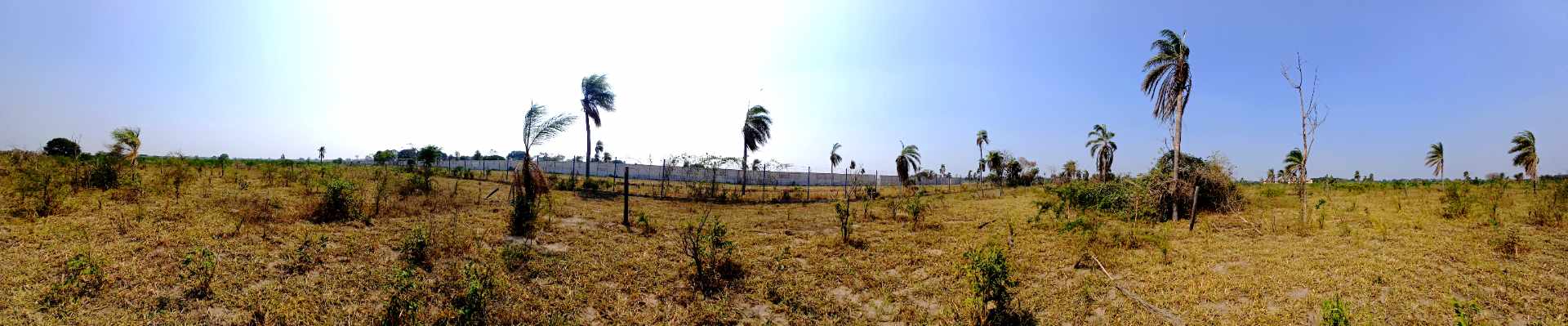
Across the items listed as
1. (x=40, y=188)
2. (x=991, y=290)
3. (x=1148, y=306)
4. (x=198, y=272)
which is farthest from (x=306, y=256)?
(x=1148, y=306)

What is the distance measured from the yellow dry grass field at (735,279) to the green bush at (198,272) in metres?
0.03

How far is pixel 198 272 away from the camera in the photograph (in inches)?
192

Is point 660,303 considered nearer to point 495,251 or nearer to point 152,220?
point 495,251

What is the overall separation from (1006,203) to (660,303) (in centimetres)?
1393

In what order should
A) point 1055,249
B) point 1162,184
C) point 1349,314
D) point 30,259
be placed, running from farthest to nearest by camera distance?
point 1162,184 → point 1055,249 → point 30,259 → point 1349,314

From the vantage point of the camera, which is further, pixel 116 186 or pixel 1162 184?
pixel 1162 184

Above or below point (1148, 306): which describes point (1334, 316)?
above

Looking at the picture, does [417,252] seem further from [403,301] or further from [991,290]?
[991,290]

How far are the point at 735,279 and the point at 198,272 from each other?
18.4 ft

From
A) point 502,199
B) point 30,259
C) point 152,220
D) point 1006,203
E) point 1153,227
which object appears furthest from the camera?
point 1006,203

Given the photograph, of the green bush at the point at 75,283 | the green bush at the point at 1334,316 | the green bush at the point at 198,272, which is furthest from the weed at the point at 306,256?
the green bush at the point at 1334,316

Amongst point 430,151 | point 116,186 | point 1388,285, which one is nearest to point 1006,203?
point 1388,285

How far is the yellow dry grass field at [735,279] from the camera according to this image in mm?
4484

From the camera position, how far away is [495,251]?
6.70m
